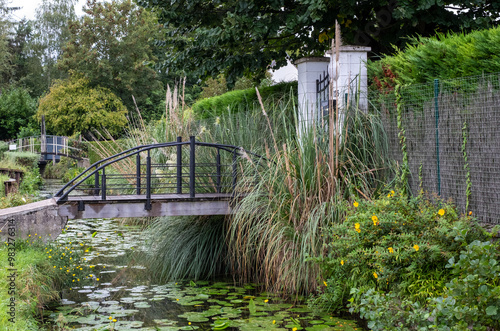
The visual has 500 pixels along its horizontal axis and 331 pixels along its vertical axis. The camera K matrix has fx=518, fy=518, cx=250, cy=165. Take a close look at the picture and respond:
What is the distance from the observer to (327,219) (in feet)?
17.8

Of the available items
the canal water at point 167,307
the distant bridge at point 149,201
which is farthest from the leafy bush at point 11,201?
the distant bridge at point 149,201

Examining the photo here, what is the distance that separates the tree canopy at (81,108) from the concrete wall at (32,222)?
26.5 meters

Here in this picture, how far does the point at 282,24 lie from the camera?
938 centimetres

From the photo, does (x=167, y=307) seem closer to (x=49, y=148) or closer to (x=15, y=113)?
(x=49, y=148)

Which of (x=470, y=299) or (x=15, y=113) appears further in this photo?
(x=15, y=113)

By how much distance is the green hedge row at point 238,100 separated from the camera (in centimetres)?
981

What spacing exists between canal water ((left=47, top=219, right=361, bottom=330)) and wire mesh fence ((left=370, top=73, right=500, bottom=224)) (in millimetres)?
1756

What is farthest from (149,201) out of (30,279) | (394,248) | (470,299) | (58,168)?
(58,168)

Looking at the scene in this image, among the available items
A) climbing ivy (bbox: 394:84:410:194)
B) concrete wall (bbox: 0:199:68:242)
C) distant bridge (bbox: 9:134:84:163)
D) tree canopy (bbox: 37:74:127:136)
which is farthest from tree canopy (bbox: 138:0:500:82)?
tree canopy (bbox: 37:74:127:136)

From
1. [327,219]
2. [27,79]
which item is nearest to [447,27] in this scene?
[327,219]

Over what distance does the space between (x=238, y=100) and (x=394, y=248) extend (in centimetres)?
673

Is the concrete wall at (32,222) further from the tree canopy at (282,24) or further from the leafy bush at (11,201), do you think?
the tree canopy at (282,24)

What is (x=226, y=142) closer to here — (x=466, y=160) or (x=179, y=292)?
(x=179, y=292)

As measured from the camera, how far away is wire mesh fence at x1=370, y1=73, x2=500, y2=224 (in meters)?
4.82
